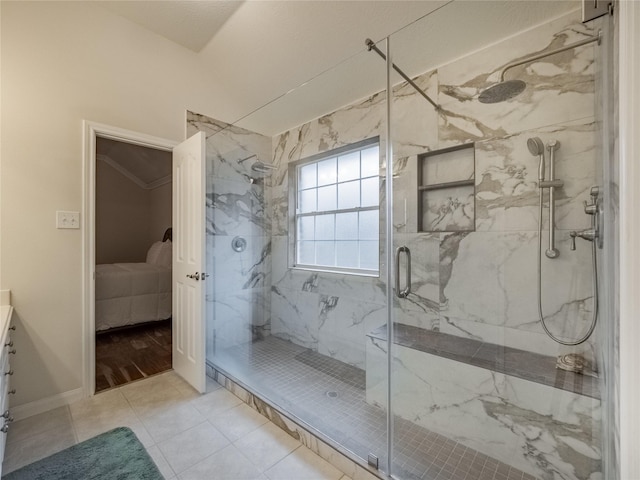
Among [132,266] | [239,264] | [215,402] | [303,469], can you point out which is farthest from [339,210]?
[132,266]

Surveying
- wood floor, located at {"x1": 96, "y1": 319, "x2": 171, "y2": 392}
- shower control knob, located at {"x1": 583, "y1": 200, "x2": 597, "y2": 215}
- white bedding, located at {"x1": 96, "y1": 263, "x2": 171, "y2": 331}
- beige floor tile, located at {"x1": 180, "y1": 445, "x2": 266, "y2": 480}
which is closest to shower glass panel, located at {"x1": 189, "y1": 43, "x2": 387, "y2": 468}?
beige floor tile, located at {"x1": 180, "y1": 445, "x2": 266, "y2": 480}

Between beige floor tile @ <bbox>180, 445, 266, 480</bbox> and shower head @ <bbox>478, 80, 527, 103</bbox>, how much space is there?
2591 mm

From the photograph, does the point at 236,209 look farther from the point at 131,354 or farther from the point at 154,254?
the point at 154,254

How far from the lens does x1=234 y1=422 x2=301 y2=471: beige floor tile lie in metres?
1.52

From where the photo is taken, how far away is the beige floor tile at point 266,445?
5.00 ft

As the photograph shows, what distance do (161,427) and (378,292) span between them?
1757mm

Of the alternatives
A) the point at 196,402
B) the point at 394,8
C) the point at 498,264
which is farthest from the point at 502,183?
the point at 196,402

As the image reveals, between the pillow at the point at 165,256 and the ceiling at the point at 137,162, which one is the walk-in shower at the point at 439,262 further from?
the ceiling at the point at 137,162

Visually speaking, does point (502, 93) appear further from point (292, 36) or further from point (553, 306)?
point (292, 36)

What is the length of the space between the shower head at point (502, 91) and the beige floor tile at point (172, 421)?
9.28 feet

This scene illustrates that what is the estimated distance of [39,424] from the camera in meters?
1.79

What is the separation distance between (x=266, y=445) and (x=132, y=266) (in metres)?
3.43

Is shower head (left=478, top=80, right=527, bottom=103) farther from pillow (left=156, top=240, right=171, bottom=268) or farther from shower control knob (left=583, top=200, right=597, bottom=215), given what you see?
pillow (left=156, top=240, right=171, bottom=268)

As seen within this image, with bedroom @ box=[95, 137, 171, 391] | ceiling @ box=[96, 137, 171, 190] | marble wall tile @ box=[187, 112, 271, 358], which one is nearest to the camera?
marble wall tile @ box=[187, 112, 271, 358]
